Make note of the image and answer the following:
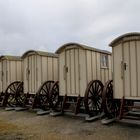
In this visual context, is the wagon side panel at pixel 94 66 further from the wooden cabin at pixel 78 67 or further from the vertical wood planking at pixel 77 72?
the vertical wood planking at pixel 77 72

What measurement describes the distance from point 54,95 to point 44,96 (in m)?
0.96

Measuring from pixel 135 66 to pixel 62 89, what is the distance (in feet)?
12.9

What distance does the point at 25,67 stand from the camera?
44.7 feet

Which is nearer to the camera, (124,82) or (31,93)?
(124,82)

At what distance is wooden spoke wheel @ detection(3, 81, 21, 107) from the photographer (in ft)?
47.0

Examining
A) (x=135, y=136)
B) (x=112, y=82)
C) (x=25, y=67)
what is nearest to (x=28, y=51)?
(x=25, y=67)

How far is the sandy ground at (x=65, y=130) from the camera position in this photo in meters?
7.00

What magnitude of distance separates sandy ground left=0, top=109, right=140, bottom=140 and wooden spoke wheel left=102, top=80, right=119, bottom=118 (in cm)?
53

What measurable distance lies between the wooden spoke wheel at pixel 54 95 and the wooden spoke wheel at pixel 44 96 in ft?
1.59

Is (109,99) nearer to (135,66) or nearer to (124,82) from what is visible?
(124,82)

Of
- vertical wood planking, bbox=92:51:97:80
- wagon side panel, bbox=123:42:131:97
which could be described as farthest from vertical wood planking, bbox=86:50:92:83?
wagon side panel, bbox=123:42:131:97

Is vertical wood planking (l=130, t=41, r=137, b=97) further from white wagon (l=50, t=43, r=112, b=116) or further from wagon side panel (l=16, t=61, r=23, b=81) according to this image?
wagon side panel (l=16, t=61, r=23, b=81)

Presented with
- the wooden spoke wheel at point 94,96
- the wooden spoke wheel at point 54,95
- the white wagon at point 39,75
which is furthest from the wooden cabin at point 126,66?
the white wagon at point 39,75

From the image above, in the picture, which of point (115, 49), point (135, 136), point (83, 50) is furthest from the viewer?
point (83, 50)
